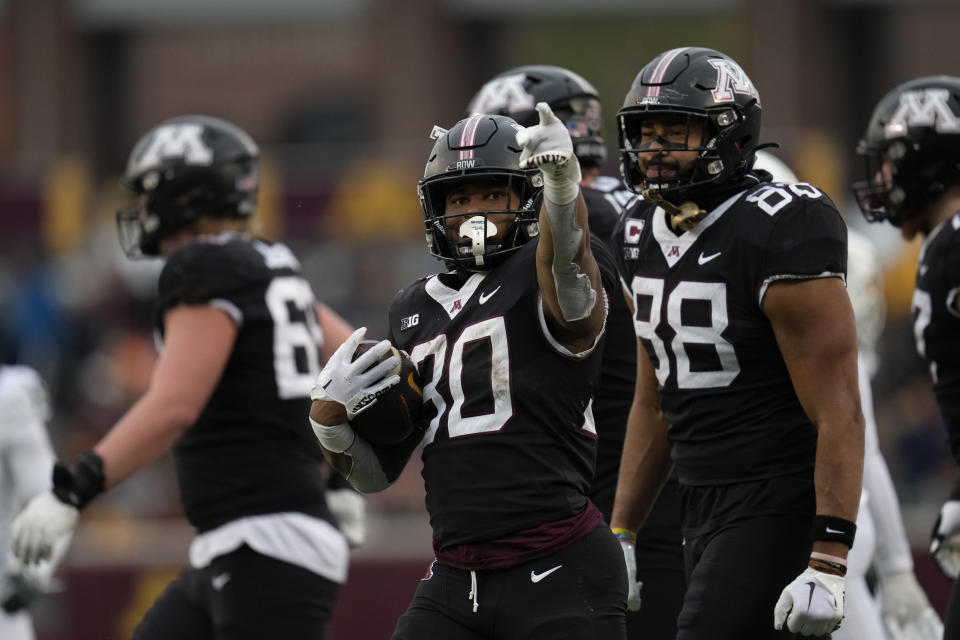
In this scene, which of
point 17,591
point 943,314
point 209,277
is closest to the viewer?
point 943,314

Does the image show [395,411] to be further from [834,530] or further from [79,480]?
[79,480]

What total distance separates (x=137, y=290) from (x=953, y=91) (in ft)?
31.1

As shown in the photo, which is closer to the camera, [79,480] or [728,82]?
Answer: [728,82]

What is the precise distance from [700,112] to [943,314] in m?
1.12

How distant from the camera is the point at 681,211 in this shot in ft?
14.0

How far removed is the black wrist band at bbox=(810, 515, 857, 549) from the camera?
3.94 meters

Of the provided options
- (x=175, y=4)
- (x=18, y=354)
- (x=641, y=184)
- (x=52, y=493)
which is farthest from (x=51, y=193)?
(x=641, y=184)

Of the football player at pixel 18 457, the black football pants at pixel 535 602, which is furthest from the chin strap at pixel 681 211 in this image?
the football player at pixel 18 457

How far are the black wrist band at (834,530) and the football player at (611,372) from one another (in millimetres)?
938

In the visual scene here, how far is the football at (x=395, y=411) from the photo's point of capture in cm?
394

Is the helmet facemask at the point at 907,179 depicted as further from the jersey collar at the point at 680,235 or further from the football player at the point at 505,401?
the football player at the point at 505,401

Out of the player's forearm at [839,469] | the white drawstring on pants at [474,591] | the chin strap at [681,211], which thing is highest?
the chin strap at [681,211]

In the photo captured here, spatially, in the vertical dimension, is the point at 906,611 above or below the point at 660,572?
below

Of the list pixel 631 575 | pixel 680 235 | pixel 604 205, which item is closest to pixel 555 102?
pixel 604 205
